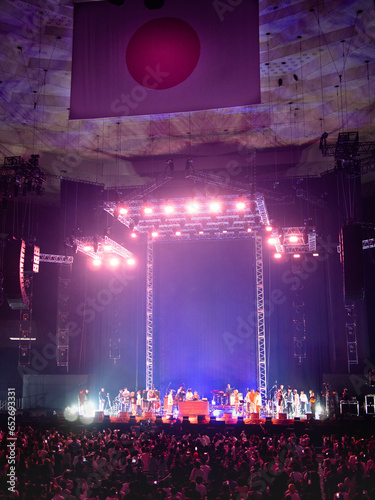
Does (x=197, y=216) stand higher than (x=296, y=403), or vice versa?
(x=197, y=216)

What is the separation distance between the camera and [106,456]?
27.3ft

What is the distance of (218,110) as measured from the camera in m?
16.0

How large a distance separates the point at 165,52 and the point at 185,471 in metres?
6.71

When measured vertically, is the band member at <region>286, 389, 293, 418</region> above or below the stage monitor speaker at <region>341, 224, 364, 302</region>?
below

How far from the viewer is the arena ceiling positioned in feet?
39.6

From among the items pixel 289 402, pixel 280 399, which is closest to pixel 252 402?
pixel 280 399

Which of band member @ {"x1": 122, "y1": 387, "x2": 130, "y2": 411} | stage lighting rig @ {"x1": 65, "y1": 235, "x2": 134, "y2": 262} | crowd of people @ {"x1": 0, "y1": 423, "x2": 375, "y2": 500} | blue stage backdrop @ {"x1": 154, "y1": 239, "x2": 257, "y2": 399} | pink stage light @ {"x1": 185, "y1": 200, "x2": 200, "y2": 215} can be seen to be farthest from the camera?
blue stage backdrop @ {"x1": 154, "y1": 239, "x2": 257, "y2": 399}

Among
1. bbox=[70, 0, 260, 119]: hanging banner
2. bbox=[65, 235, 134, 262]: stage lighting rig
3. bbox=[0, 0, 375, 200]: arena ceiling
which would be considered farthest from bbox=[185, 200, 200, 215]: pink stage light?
bbox=[70, 0, 260, 119]: hanging banner

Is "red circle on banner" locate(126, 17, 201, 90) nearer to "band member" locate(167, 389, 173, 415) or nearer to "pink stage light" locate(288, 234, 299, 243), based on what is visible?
"pink stage light" locate(288, 234, 299, 243)

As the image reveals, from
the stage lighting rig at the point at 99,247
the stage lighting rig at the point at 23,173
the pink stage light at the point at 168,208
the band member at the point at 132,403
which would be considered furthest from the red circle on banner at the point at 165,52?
the band member at the point at 132,403

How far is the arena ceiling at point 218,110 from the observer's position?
1207 centimetres

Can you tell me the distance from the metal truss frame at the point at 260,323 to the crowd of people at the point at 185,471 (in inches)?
360

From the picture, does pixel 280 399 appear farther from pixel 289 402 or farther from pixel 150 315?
pixel 150 315

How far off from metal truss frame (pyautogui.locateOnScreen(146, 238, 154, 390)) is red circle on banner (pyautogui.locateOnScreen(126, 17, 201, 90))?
13.7 meters
